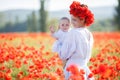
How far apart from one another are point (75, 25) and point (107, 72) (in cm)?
160

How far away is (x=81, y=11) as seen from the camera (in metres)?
6.02

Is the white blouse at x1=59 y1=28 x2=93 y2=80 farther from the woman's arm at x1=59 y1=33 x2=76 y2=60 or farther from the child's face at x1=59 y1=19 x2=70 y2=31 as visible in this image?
the child's face at x1=59 y1=19 x2=70 y2=31

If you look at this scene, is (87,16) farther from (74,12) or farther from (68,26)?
(68,26)

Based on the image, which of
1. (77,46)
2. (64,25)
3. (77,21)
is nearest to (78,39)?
(77,46)

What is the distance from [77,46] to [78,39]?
127mm

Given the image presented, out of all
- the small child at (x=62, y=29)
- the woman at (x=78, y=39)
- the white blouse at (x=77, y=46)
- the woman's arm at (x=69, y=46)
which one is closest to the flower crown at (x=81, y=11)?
the woman at (x=78, y=39)

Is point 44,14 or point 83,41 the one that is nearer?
point 83,41

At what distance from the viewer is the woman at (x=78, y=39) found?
5965 millimetres

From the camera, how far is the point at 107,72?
464 centimetres

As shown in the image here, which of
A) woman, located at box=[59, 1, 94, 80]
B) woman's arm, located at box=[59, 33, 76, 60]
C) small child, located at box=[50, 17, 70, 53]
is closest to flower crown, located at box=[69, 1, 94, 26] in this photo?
woman, located at box=[59, 1, 94, 80]

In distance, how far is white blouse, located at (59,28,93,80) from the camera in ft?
19.5

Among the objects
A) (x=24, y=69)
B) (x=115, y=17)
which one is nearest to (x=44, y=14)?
(x=115, y=17)

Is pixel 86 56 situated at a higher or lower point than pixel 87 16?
lower

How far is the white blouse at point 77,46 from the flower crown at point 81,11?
0.62 feet
